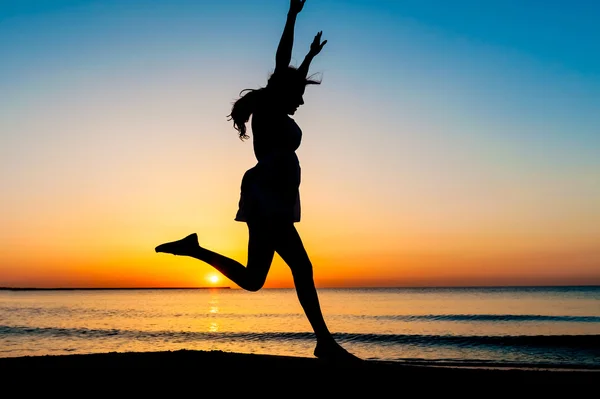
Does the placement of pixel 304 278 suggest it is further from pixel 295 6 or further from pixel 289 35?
pixel 295 6

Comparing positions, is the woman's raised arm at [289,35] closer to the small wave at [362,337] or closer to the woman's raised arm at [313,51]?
the woman's raised arm at [313,51]

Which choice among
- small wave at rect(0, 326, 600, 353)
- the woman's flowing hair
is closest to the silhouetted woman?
the woman's flowing hair

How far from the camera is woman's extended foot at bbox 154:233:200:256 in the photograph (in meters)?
4.24

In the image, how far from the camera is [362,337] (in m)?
18.3

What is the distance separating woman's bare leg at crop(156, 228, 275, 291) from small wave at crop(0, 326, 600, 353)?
44.5 ft

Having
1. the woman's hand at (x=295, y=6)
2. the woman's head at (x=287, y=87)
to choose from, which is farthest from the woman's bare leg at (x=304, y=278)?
the woman's hand at (x=295, y=6)

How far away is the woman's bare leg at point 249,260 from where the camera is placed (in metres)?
4.04

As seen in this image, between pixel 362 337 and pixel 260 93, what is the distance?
1535 cm

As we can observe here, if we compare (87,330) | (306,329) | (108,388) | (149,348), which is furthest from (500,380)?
(87,330)

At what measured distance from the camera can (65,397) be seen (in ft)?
9.61

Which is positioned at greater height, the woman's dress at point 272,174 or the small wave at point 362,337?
the woman's dress at point 272,174

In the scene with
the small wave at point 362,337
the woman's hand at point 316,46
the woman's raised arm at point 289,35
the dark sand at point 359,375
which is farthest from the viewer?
the small wave at point 362,337

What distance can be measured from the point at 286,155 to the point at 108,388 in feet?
6.54

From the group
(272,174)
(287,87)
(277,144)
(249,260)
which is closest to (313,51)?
(287,87)
